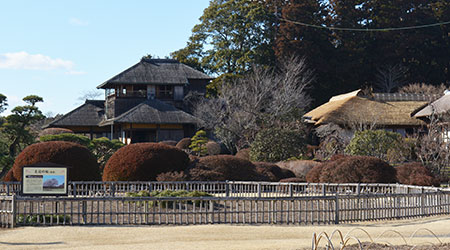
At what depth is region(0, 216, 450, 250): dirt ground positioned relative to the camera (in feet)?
34.1

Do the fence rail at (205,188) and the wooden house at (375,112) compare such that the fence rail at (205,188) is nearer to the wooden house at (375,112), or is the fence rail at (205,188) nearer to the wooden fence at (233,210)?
the wooden fence at (233,210)

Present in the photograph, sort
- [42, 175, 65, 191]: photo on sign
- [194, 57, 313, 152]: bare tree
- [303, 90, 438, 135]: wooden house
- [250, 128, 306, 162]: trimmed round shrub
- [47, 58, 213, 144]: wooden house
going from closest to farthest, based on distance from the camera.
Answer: [42, 175, 65, 191]: photo on sign
[250, 128, 306, 162]: trimmed round shrub
[194, 57, 313, 152]: bare tree
[303, 90, 438, 135]: wooden house
[47, 58, 213, 144]: wooden house

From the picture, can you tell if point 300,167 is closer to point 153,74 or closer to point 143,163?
point 143,163

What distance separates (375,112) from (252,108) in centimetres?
925

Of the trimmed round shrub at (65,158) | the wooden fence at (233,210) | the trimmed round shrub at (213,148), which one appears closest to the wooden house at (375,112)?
the trimmed round shrub at (213,148)

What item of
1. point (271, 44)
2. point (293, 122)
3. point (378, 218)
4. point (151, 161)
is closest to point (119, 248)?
point (378, 218)

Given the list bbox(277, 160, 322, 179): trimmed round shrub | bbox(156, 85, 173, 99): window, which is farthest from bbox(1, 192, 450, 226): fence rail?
bbox(156, 85, 173, 99): window

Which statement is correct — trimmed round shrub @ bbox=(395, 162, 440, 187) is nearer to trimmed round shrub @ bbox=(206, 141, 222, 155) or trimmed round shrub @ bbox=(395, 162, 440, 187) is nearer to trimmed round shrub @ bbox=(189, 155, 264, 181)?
trimmed round shrub @ bbox=(189, 155, 264, 181)

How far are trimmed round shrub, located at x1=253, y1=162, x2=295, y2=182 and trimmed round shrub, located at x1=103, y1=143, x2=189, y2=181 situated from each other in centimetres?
336

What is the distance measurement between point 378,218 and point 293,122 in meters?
23.8

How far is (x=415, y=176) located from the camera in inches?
838

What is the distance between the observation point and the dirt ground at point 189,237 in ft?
34.1

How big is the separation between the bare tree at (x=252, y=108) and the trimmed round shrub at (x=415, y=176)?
47.6 ft

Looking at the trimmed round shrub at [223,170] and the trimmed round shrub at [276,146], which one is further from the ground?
the trimmed round shrub at [276,146]
